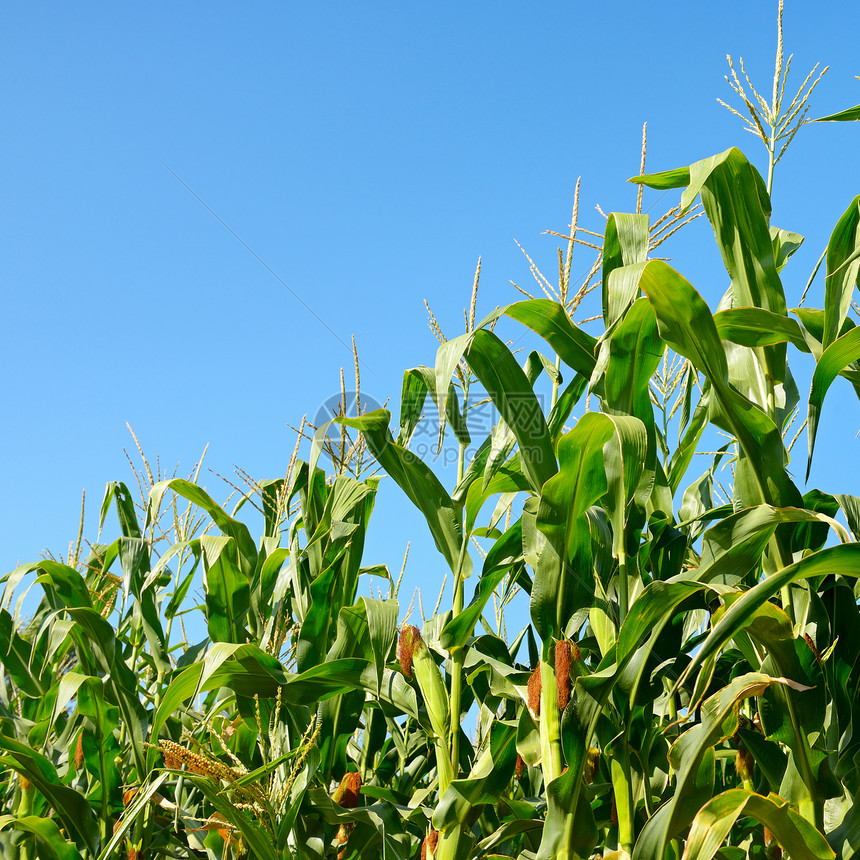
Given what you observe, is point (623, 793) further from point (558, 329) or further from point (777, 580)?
point (558, 329)

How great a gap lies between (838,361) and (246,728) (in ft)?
4.81

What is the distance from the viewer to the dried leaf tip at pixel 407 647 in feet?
4.64

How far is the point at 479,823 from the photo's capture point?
4.96 feet

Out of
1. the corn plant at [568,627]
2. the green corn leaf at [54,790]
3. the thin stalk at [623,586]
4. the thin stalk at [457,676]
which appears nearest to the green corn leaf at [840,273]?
the corn plant at [568,627]

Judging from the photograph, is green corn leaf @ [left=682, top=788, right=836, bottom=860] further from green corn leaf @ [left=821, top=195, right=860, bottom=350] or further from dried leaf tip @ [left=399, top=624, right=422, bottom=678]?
green corn leaf @ [left=821, top=195, right=860, bottom=350]

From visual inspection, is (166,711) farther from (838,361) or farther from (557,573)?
(838,361)

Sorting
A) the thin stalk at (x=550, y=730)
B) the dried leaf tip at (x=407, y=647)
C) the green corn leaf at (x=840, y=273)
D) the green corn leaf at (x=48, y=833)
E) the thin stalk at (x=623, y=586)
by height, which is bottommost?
the green corn leaf at (x=48, y=833)

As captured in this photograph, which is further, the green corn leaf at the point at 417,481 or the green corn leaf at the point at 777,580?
the green corn leaf at the point at 417,481

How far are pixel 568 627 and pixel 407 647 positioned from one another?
322 millimetres

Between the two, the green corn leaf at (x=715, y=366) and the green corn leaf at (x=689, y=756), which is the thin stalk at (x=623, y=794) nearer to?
the green corn leaf at (x=689, y=756)

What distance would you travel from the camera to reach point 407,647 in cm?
142

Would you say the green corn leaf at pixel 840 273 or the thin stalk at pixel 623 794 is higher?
the green corn leaf at pixel 840 273

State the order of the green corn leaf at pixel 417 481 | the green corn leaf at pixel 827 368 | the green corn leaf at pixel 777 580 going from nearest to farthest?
the green corn leaf at pixel 777 580 → the green corn leaf at pixel 827 368 → the green corn leaf at pixel 417 481

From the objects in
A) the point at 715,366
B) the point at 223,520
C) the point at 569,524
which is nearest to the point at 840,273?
the point at 715,366
